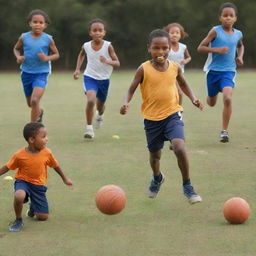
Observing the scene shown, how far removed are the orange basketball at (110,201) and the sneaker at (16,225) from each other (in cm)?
71

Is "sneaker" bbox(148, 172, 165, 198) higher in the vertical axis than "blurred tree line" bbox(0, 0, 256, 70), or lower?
higher

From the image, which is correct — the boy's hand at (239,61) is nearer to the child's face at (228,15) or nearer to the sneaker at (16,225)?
the child's face at (228,15)

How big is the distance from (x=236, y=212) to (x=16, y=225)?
1947mm

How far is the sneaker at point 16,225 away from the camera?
21.7 feet

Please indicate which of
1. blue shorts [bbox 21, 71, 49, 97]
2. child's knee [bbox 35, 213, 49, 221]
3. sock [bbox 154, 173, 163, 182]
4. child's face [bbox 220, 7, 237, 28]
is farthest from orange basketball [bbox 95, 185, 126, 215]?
blue shorts [bbox 21, 71, 49, 97]

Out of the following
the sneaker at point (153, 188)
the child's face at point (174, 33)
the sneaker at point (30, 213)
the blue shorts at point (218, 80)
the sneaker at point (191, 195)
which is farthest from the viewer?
the child's face at point (174, 33)

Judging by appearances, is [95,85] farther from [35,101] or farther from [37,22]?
[37,22]

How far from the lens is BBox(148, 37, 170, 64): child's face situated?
7.77 m

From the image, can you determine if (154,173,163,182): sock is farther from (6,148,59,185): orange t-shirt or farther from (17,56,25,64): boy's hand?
(17,56,25,64): boy's hand

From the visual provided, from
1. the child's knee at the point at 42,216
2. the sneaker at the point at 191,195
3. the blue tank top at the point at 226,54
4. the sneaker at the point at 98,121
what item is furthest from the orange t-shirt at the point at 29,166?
the sneaker at the point at 98,121

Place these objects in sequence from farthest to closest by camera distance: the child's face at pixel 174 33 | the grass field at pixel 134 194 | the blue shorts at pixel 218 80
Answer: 1. the child's face at pixel 174 33
2. the blue shorts at pixel 218 80
3. the grass field at pixel 134 194

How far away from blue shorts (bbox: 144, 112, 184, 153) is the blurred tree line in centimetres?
3281

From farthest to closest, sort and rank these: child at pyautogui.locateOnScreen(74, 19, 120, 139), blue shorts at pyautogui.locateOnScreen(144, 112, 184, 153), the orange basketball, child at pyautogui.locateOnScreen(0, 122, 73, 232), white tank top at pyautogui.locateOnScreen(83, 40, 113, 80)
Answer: white tank top at pyautogui.locateOnScreen(83, 40, 113, 80)
child at pyautogui.locateOnScreen(74, 19, 120, 139)
blue shorts at pyautogui.locateOnScreen(144, 112, 184, 153)
child at pyautogui.locateOnScreen(0, 122, 73, 232)
the orange basketball

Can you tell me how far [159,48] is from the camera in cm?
780
